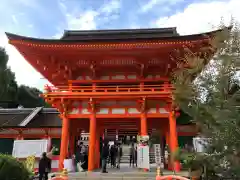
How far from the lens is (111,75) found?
51.0 ft

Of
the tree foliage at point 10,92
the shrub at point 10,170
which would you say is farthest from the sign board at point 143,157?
the tree foliage at point 10,92

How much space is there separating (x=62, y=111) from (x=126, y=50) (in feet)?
18.5

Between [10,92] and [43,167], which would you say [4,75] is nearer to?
[10,92]

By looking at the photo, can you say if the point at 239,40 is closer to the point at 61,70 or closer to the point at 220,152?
the point at 220,152

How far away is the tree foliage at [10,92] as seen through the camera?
2414 centimetres

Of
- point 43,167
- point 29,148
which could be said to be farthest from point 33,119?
point 43,167

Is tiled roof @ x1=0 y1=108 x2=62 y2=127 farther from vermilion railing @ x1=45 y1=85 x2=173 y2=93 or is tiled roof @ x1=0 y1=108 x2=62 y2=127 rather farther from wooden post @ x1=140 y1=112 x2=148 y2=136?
wooden post @ x1=140 y1=112 x2=148 y2=136

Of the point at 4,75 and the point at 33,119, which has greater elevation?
the point at 4,75

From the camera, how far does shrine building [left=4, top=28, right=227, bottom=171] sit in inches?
528

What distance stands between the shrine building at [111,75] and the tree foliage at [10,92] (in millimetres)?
9815

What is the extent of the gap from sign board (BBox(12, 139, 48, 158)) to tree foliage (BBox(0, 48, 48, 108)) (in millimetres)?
10189

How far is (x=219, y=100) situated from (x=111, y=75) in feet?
34.1

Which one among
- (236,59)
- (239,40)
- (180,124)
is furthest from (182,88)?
(180,124)

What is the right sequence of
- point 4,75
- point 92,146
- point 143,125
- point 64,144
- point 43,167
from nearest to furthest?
point 43,167 → point 92,146 → point 143,125 → point 64,144 → point 4,75
